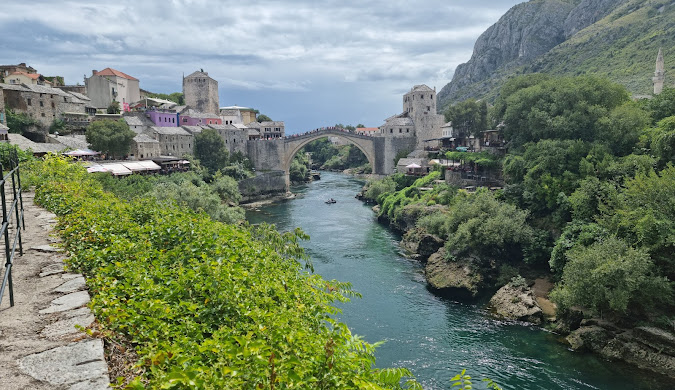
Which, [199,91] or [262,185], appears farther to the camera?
[199,91]

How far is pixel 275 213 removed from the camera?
40281 millimetres

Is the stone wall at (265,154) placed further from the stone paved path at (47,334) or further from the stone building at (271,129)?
the stone paved path at (47,334)

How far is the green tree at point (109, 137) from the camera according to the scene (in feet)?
120

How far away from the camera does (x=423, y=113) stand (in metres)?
58.3

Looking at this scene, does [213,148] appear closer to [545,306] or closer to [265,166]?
[265,166]

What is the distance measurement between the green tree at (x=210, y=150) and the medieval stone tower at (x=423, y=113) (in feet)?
78.8

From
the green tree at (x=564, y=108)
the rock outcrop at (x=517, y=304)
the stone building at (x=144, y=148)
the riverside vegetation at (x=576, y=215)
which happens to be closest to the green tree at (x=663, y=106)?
the riverside vegetation at (x=576, y=215)

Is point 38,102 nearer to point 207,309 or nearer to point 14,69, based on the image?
point 14,69

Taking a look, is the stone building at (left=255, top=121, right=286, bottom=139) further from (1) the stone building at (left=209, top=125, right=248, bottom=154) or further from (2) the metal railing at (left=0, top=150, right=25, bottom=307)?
(2) the metal railing at (left=0, top=150, right=25, bottom=307)

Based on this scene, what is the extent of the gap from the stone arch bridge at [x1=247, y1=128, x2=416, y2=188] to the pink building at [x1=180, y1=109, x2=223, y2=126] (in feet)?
21.9

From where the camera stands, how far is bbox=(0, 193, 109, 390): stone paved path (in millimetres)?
3338

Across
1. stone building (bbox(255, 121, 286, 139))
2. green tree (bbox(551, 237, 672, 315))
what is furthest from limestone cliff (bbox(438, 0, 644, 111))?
green tree (bbox(551, 237, 672, 315))

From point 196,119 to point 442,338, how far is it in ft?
157

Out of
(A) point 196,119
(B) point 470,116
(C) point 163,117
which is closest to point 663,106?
(B) point 470,116
